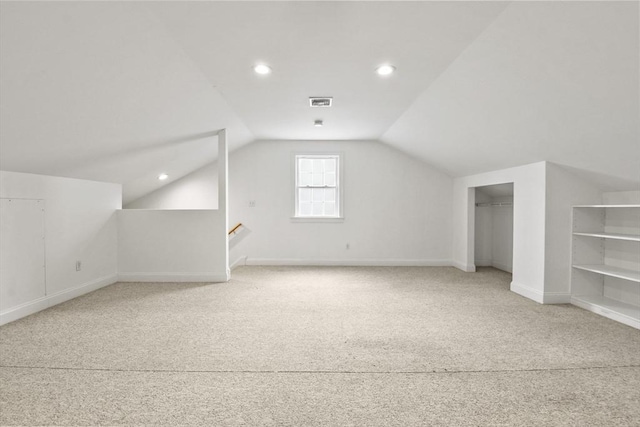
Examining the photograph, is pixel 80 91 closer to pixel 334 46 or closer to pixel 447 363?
pixel 334 46

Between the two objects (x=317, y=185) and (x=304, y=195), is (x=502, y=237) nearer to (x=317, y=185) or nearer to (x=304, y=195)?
(x=317, y=185)

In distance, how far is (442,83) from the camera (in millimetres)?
3479

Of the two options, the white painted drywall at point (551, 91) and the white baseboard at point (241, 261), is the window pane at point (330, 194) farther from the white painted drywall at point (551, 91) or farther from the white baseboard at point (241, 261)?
the white painted drywall at point (551, 91)

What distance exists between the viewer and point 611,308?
3.41 m

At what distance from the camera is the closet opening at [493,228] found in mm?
6004

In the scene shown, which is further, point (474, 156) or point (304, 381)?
point (474, 156)

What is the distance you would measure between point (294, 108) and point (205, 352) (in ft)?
10.2

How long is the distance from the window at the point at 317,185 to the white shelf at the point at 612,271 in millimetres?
3950

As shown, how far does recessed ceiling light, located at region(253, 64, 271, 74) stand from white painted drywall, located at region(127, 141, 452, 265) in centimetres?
333

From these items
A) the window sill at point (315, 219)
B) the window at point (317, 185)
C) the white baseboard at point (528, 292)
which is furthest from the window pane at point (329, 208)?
the white baseboard at point (528, 292)

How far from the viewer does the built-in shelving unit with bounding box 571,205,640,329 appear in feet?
11.6

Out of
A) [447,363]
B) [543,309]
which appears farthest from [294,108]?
[543,309]

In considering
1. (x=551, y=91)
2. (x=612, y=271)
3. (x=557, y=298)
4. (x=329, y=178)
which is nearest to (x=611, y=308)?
(x=612, y=271)

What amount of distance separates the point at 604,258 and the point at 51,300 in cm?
617
